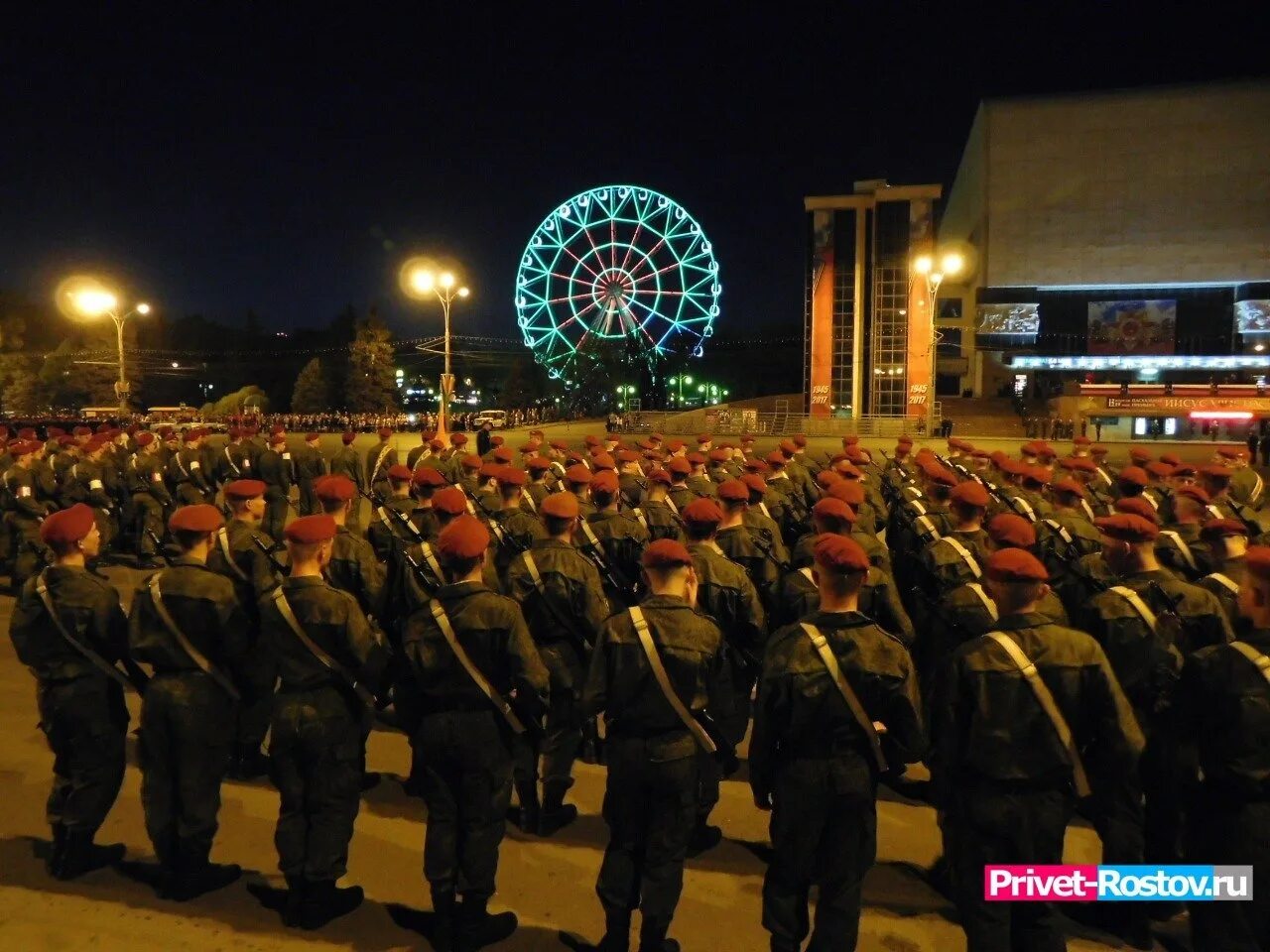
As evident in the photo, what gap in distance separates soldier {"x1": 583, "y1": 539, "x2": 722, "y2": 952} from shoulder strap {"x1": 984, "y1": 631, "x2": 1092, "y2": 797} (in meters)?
1.13

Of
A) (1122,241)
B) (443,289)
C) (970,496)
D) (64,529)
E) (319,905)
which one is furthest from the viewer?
(1122,241)

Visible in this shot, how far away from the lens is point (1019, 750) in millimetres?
3072

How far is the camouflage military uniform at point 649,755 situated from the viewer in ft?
11.4

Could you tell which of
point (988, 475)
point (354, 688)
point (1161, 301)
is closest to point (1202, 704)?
point (354, 688)

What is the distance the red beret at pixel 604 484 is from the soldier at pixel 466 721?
2.74m

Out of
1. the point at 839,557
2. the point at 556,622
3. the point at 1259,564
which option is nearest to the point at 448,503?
the point at 556,622

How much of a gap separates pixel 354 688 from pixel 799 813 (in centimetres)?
200

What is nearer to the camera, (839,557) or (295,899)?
(839,557)

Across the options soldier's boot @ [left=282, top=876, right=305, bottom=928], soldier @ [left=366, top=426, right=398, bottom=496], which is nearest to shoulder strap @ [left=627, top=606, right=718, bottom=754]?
soldier's boot @ [left=282, top=876, right=305, bottom=928]

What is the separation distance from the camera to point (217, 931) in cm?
384

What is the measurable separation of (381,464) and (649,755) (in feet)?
30.5

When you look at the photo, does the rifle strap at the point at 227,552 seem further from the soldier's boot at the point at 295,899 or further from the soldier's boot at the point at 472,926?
the soldier's boot at the point at 472,926

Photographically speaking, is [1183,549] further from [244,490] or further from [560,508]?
[244,490]

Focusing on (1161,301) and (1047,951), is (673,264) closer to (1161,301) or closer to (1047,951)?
(1161,301)
